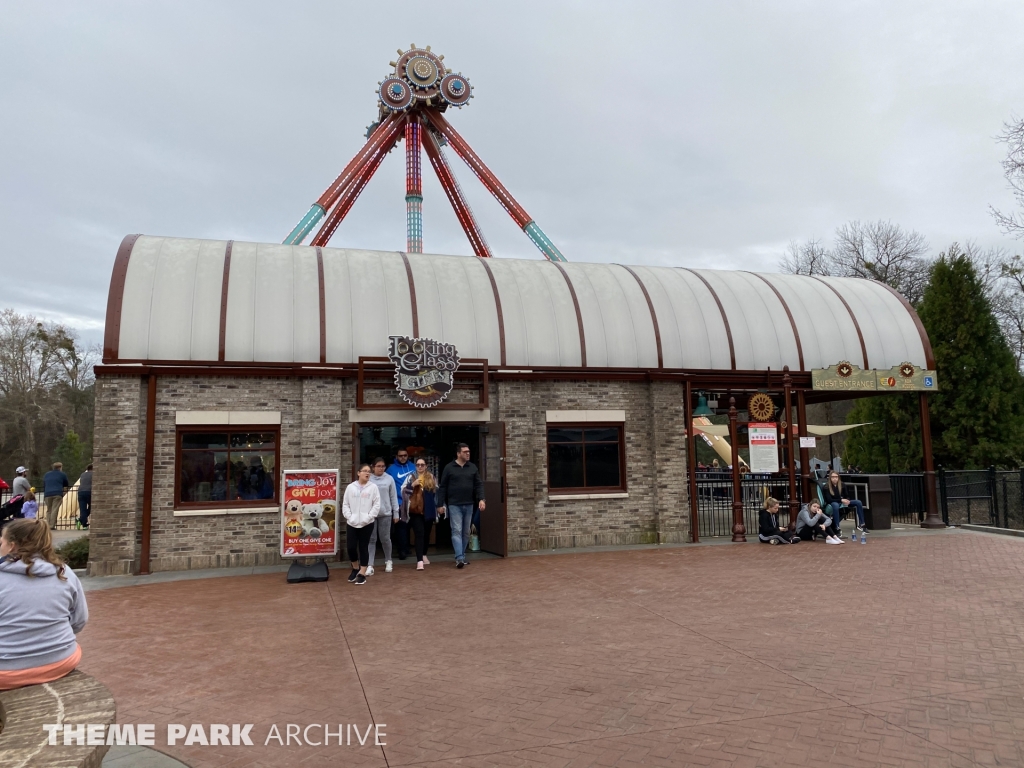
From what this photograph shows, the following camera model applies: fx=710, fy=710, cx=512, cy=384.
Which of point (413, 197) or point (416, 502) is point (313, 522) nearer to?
point (416, 502)

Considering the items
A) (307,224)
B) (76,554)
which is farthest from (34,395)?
(76,554)

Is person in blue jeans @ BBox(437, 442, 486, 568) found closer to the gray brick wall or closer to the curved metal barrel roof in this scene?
the gray brick wall

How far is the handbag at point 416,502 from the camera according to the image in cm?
1187

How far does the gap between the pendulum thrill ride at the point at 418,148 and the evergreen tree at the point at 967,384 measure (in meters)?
13.7

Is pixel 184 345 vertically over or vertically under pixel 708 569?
over

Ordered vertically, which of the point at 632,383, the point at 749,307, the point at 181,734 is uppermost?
the point at 749,307

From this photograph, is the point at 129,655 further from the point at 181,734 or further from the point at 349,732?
the point at 349,732

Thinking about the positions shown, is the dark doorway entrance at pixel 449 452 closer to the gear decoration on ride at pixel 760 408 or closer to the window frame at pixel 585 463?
the window frame at pixel 585 463

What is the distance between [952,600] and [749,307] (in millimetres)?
8608

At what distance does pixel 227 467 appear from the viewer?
488 inches

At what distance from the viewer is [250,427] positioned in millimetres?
12523

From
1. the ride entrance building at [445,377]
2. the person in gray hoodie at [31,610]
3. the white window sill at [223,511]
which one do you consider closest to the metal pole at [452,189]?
the ride entrance building at [445,377]

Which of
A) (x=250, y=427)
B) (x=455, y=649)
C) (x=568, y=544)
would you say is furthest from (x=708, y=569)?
(x=250, y=427)

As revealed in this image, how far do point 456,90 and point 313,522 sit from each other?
22.3m
